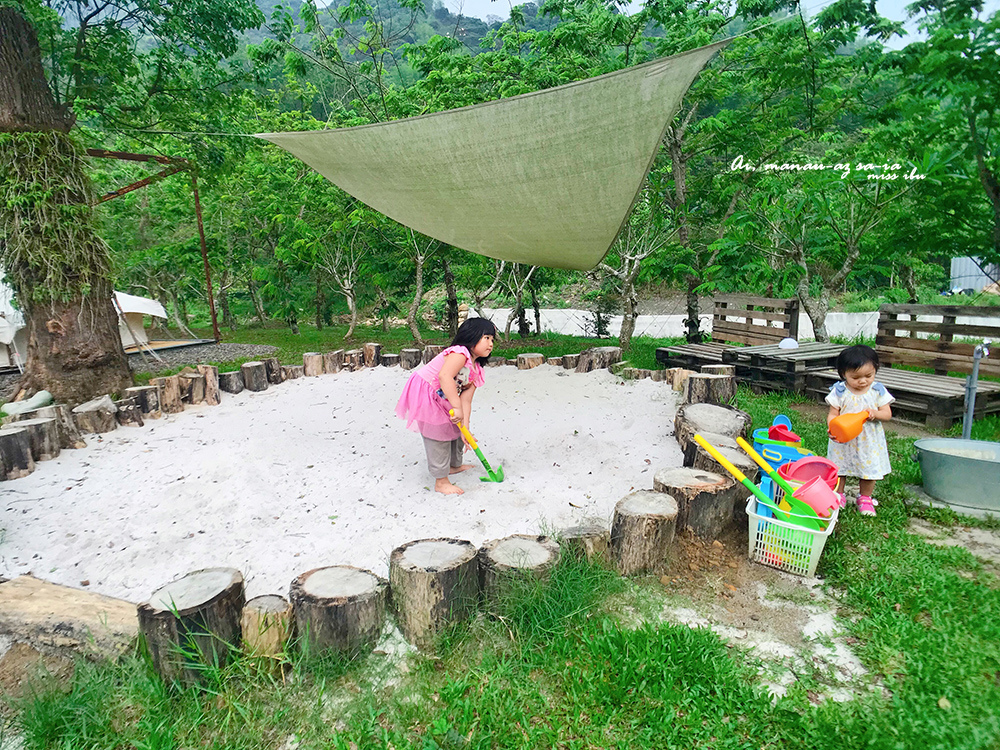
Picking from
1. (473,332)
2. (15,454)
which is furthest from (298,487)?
(15,454)

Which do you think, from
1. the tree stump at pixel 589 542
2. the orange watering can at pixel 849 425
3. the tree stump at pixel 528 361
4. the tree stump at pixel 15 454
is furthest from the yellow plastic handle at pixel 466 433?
the tree stump at pixel 528 361

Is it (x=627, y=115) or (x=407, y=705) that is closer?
(x=407, y=705)

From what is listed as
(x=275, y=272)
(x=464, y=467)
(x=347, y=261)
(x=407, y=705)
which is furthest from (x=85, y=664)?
(x=275, y=272)

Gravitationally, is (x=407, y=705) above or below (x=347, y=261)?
below

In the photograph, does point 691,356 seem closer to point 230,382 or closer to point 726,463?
A: point 726,463

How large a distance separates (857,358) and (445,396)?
1.77 m

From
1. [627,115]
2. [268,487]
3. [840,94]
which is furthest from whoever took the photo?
[840,94]

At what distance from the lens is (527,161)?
9.65 ft

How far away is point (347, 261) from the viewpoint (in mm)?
8156

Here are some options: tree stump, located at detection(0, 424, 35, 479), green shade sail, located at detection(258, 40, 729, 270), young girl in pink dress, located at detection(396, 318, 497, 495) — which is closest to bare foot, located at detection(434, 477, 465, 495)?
young girl in pink dress, located at detection(396, 318, 497, 495)

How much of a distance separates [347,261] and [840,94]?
6.17 metres

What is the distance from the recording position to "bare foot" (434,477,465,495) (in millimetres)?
2699

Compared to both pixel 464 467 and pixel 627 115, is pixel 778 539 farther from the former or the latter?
pixel 627 115

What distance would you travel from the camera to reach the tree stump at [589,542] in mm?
1899
